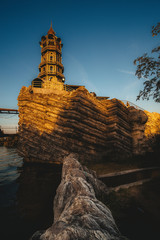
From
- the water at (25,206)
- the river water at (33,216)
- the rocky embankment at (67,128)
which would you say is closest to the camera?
the river water at (33,216)

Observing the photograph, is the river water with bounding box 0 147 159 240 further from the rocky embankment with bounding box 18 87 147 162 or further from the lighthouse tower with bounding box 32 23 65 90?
the lighthouse tower with bounding box 32 23 65 90

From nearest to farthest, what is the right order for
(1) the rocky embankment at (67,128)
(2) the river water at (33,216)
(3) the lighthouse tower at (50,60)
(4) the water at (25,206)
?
1. (2) the river water at (33,216)
2. (4) the water at (25,206)
3. (1) the rocky embankment at (67,128)
4. (3) the lighthouse tower at (50,60)

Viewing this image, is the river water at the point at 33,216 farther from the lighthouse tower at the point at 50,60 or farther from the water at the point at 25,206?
the lighthouse tower at the point at 50,60

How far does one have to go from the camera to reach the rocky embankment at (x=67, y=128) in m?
12.2

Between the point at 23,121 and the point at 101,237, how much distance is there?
545 inches

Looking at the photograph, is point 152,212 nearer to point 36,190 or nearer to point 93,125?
point 36,190

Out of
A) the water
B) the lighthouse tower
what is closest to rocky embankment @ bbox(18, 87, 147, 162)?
the water

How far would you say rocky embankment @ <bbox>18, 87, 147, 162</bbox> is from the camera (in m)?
12.2

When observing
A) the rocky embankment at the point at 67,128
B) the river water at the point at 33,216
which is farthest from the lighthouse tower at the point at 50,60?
the river water at the point at 33,216

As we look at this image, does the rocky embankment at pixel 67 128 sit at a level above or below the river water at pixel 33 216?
above

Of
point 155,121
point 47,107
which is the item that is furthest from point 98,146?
point 155,121

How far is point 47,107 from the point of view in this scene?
43.3 feet

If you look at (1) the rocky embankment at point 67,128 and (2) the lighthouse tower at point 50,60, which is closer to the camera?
(1) the rocky embankment at point 67,128

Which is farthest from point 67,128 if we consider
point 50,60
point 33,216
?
point 50,60
